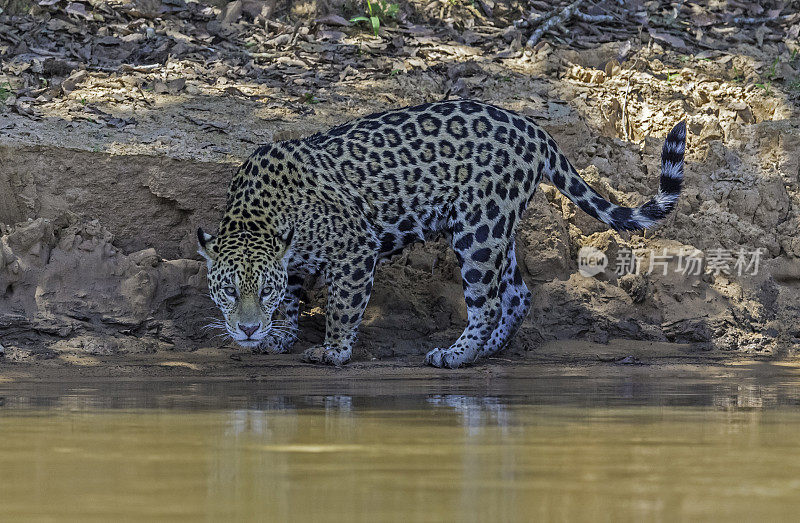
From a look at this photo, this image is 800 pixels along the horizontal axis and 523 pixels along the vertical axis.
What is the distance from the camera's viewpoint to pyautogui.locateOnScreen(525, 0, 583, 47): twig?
11289 millimetres

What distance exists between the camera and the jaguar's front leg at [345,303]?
25.7 ft

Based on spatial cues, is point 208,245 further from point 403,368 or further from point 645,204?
point 645,204

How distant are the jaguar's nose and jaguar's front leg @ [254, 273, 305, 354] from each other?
2.17 feet

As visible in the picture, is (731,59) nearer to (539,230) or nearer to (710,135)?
(710,135)

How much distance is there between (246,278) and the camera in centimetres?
745

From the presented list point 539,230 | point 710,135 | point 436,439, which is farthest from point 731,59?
point 436,439

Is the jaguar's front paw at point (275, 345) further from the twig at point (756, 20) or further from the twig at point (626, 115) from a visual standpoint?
the twig at point (756, 20)

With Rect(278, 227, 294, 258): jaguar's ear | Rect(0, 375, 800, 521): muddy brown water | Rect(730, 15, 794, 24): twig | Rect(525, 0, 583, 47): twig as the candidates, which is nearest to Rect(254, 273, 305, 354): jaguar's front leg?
Rect(278, 227, 294, 258): jaguar's ear

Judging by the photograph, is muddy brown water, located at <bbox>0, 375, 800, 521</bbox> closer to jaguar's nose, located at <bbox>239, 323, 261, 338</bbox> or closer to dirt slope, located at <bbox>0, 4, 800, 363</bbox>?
jaguar's nose, located at <bbox>239, 323, 261, 338</bbox>

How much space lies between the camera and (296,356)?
8.02 metres

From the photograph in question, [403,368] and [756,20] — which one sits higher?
[756,20]

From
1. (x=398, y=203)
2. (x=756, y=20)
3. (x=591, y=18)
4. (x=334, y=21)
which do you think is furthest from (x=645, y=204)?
(x=756, y=20)

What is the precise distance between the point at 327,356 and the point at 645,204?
266 centimetres

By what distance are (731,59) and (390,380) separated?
20.2 feet
